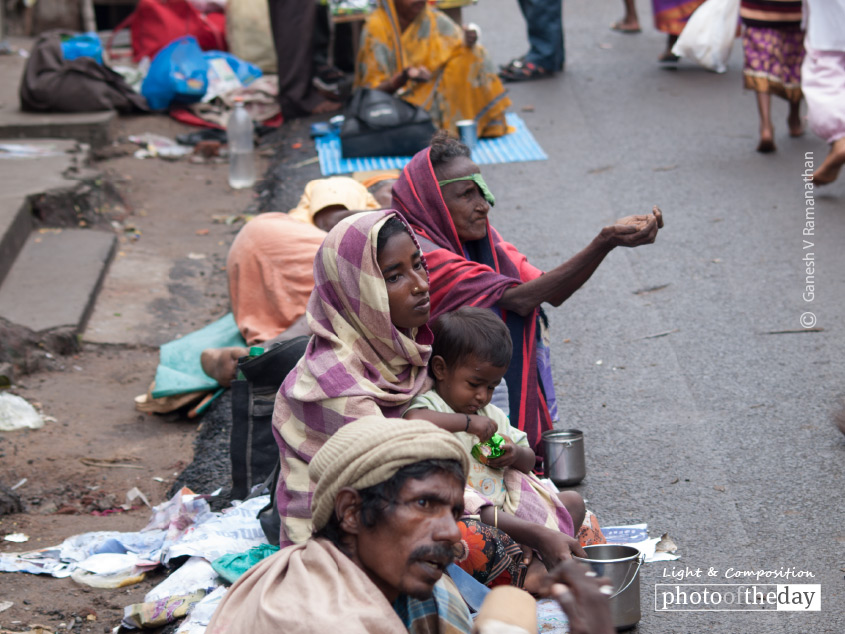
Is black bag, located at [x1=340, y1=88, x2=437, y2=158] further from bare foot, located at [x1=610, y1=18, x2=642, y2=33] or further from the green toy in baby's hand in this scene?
the green toy in baby's hand

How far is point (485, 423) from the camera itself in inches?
115

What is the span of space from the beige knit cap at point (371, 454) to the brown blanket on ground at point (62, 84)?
27.4 feet

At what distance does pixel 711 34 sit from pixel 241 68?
4.88 m

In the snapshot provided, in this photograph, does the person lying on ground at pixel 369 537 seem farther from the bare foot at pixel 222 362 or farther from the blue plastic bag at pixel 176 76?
the blue plastic bag at pixel 176 76

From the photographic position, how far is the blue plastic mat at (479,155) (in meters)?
7.67

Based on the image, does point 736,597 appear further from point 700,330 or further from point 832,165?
point 832,165

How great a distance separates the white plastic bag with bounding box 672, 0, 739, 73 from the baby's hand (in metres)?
6.06

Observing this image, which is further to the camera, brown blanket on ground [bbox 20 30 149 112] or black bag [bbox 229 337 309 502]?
brown blanket on ground [bbox 20 30 149 112]

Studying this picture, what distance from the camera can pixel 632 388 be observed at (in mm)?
4590

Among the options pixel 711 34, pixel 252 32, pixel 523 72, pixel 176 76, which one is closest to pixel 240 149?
pixel 176 76

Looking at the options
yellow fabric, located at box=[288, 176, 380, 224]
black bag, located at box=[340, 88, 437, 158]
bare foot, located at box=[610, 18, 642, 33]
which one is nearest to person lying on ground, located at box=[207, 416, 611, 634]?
yellow fabric, located at box=[288, 176, 380, 224]

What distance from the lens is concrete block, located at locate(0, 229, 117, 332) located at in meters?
5.77

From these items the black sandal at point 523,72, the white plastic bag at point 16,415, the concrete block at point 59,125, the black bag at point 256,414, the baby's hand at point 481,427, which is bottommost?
the black sandal at point 523,72

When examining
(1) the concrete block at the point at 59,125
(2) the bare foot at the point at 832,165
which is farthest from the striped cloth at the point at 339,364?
(1) the concrete block at the point at 59,125
